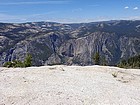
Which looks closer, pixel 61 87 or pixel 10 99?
pixel 10 99

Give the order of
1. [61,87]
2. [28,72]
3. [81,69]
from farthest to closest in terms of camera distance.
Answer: [81,69] → [28,72] → [61,87]

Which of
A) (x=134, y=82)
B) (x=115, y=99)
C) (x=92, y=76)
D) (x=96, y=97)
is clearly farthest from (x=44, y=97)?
(x=134, y=82)

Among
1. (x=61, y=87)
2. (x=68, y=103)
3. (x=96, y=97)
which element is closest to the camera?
(x=68, y=103)

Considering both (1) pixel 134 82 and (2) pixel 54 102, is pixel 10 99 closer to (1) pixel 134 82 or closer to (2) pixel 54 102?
(2) pixel 54 102

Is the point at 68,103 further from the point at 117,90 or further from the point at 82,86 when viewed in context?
the point at 117,90

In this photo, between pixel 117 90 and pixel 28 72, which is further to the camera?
pixel 28 72

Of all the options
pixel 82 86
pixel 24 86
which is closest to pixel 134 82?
pixel 82 86
